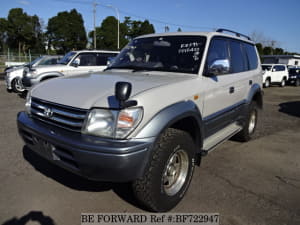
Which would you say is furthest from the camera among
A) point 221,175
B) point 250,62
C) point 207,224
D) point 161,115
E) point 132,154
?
point 250,62

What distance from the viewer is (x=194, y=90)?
2.74 meters

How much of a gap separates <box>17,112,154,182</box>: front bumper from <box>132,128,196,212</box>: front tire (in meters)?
0.19

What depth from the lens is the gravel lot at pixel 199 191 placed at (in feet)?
8.21

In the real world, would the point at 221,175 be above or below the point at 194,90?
below

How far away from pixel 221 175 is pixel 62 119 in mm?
2302

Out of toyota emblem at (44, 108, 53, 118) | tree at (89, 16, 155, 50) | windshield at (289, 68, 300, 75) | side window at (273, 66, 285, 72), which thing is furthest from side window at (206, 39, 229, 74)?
tree at (89, 16, 155, 50)

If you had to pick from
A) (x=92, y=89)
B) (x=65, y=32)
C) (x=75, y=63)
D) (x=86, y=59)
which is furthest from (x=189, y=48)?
(x=65, y=32)

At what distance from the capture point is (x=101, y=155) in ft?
6.45

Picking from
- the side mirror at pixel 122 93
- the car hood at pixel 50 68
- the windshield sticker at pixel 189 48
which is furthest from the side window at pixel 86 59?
the side mirror at pixel 122 93

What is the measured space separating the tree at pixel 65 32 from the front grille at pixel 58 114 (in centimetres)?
5414

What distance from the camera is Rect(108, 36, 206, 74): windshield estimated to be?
3121 mm

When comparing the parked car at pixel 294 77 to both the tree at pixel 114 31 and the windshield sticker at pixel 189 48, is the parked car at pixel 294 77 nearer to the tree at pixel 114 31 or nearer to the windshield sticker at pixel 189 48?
the windshield sticker at pixel 189 48

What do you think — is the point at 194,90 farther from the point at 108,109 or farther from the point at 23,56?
the point at 23,56

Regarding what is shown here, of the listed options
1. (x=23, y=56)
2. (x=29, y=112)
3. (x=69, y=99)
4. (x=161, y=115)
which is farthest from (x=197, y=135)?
(x=23, y=56)
